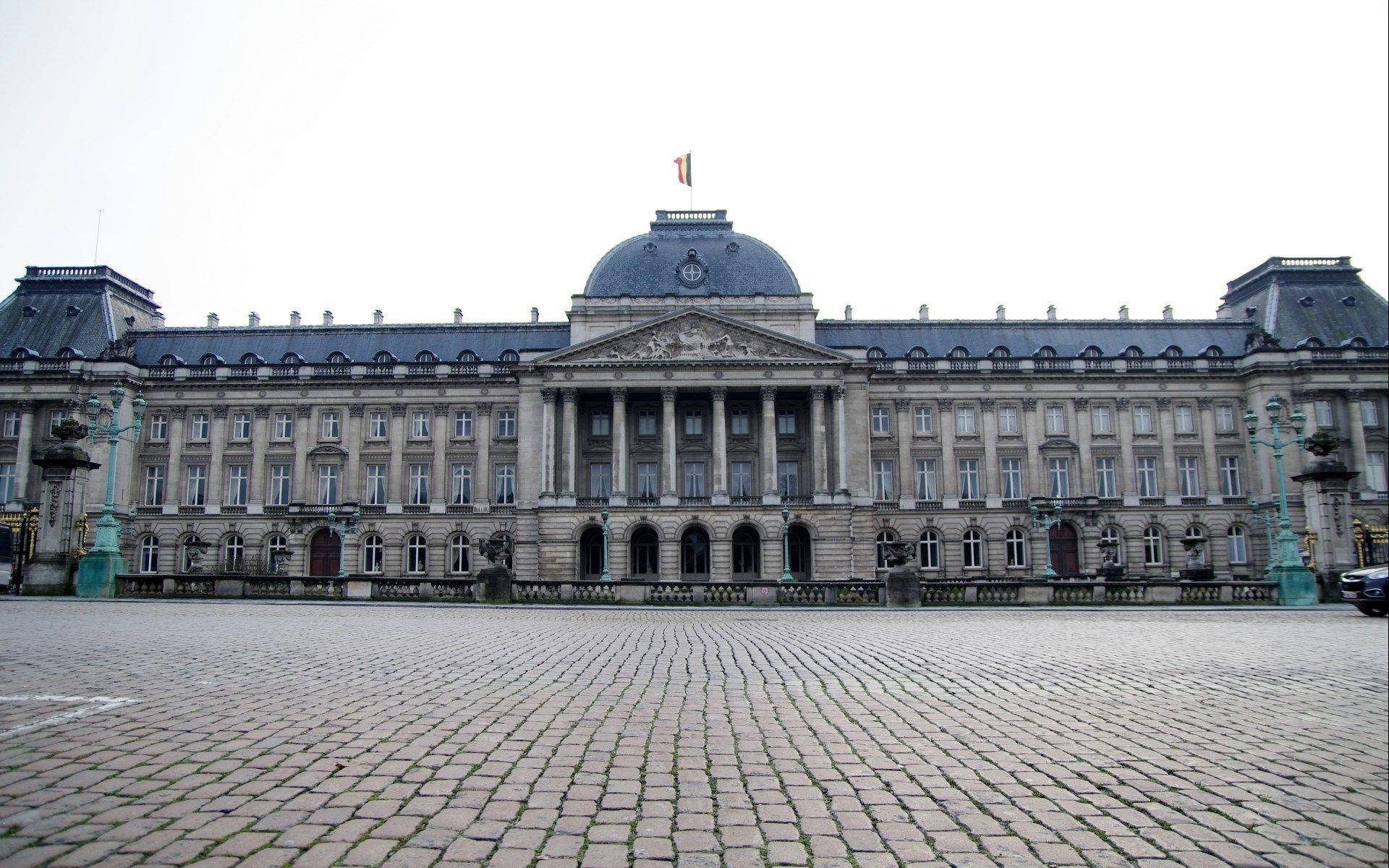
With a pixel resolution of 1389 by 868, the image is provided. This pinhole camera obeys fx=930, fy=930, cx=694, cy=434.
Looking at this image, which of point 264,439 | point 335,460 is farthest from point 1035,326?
point 264,439

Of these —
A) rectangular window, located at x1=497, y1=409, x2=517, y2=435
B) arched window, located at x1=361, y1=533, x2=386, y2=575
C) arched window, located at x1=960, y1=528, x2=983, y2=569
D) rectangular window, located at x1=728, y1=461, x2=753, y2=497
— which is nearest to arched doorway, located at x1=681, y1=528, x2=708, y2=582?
rectangular window, located at x1=728, y1=461, x2=753, y2=497

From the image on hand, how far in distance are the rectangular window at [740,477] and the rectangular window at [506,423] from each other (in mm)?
14427

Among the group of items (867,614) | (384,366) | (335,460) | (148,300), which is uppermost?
(148,300)

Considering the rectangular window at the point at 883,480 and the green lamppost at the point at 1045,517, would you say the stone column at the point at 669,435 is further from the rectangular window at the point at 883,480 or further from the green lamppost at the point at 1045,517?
the green lamppost at the point at 1045,517

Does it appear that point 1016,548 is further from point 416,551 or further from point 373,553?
point 373,553

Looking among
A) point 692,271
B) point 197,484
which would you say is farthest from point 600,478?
point 197,484

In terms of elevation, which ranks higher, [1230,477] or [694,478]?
[694,478]

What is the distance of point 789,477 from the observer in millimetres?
59062

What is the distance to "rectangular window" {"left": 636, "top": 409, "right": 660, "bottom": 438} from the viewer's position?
195ft

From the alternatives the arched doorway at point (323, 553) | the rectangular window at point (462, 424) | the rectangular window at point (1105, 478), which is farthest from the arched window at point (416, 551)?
the rectangular window at point (1105, 478)

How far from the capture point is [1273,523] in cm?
5575

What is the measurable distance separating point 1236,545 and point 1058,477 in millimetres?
11572

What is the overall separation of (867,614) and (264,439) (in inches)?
1853

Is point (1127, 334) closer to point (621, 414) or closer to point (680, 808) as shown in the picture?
point (621, 414)
